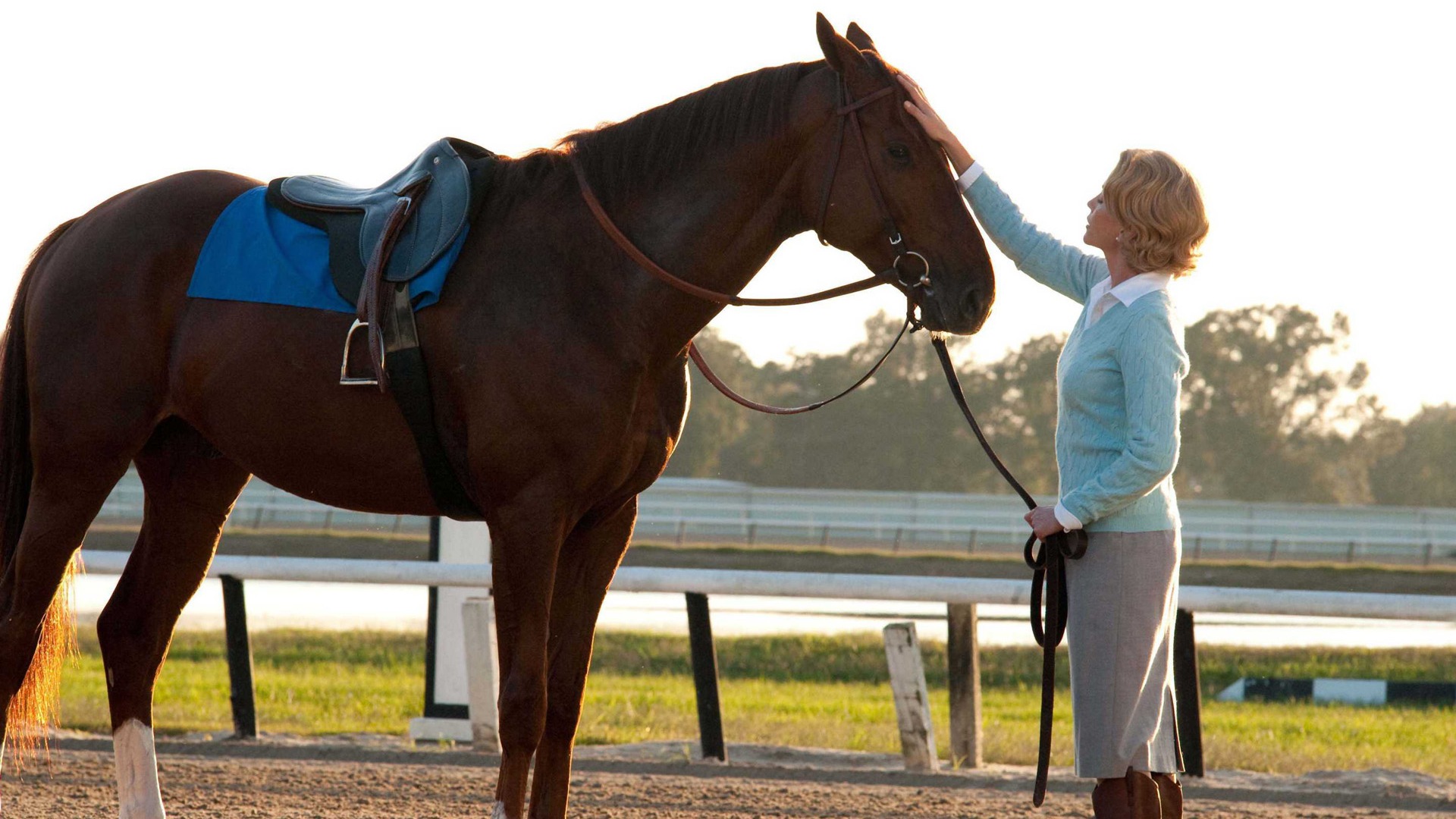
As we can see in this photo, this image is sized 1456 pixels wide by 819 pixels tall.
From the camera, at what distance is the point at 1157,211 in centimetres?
301

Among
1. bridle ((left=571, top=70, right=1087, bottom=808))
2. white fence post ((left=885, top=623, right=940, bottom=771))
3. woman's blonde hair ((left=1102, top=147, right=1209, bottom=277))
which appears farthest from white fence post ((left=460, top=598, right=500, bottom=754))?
woman's blonde hair ((left=1102, top=147, right=1209, bottom=277))

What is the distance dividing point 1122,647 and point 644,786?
8.38 feet

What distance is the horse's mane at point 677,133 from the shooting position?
3404 mm

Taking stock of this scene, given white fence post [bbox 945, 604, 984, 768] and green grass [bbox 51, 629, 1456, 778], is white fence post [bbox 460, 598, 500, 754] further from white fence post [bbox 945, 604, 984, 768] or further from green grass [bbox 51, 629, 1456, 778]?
white fence post [bbox 945, 604, 984, 768]

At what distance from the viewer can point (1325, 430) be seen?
43.5 meters

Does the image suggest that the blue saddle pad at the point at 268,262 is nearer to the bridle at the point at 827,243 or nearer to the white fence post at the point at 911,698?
the bridle at the point at 827,243

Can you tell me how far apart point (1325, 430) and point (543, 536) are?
4439 centimetres

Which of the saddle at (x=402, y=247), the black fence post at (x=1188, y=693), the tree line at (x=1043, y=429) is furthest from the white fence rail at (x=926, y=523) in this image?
the saddle at (x=402, y=247)

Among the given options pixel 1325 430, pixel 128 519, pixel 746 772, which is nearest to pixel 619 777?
pixel 746 772

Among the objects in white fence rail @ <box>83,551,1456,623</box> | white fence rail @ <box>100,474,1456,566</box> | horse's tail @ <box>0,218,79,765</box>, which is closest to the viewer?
horse's tail @ <box>0,218,79,765</box>

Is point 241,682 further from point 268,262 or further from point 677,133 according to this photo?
point 677,133

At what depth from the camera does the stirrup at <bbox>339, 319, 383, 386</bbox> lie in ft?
11.1

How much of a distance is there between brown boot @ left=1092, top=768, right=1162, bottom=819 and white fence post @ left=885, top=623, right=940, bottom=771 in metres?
2.48

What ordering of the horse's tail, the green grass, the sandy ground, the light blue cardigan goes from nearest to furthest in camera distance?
the light blue cardigan
the horse's tail
the sandy ground
the green grass
